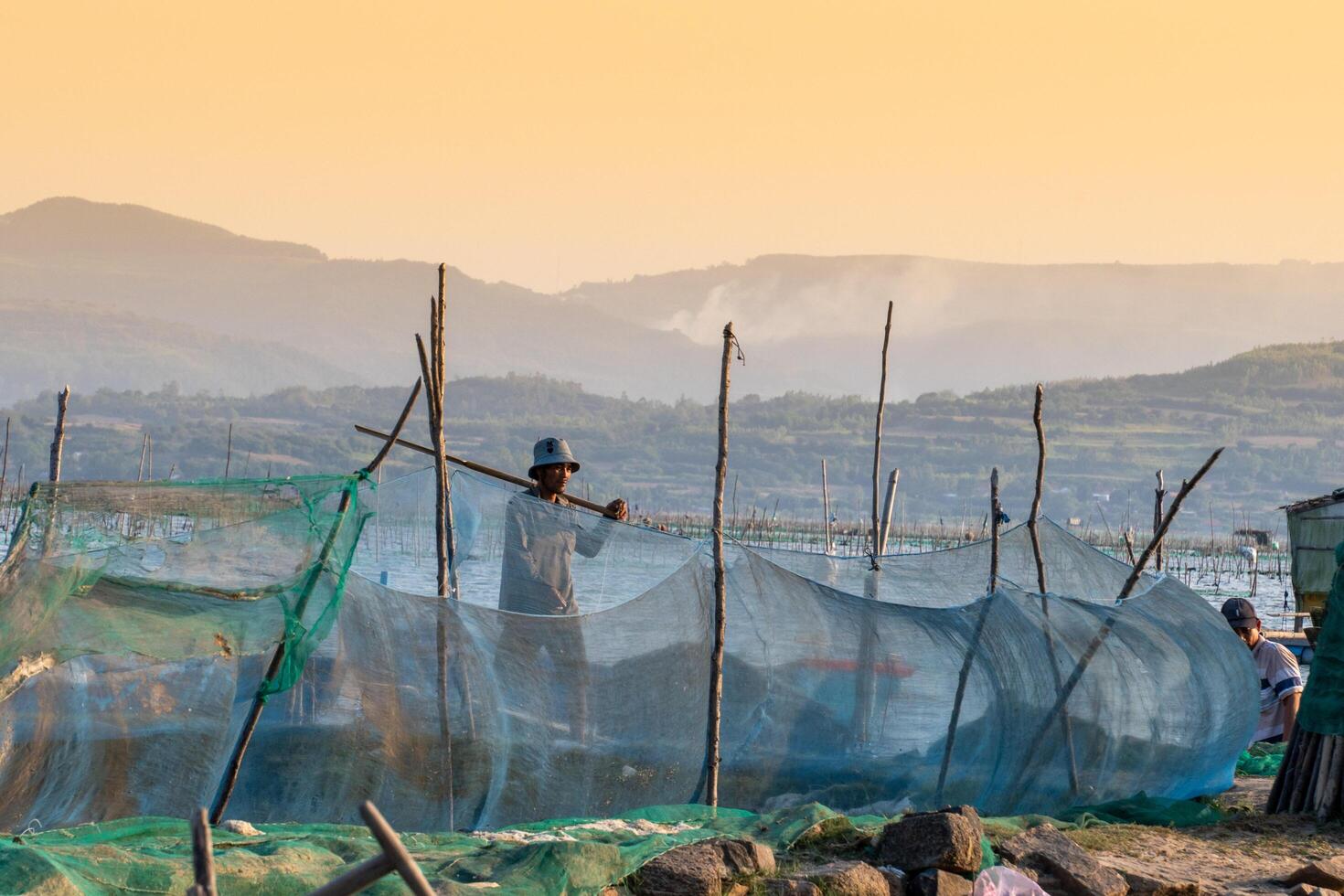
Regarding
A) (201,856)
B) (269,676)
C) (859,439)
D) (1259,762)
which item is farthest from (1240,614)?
(859,439)

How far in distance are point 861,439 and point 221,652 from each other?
442ft

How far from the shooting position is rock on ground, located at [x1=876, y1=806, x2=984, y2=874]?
5621 millimetres

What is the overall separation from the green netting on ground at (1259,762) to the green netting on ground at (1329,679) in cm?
144

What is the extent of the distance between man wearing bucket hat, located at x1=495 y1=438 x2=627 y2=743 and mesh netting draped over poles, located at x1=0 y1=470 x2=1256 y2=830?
1 cm

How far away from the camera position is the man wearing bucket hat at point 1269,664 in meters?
8.62

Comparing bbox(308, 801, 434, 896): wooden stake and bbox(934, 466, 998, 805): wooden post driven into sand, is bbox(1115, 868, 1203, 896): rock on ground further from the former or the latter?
bbox(308, 801, 434, 896): wooden stake

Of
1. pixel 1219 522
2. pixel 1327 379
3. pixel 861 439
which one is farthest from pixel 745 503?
pixel 1327 379

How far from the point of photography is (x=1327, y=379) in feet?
493

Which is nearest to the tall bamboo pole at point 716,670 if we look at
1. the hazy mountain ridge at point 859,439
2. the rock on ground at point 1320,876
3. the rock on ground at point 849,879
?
the rock on ground at point 849,879

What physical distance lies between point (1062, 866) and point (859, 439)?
135 metres

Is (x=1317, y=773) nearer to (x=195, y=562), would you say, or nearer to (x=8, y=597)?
(x=195, y=562)

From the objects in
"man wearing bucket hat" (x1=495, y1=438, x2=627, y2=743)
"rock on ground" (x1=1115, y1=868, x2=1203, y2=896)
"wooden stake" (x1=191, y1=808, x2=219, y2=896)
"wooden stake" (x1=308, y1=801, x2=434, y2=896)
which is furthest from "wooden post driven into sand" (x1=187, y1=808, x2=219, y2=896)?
"rock on ground" (x1=1115, y1=868, x2=1203, y2=896)

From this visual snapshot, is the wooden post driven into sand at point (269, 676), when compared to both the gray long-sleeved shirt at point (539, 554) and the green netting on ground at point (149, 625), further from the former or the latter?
the gray long-sleeved shirt at point (539, 554)

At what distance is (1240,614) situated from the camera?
8641 mm
